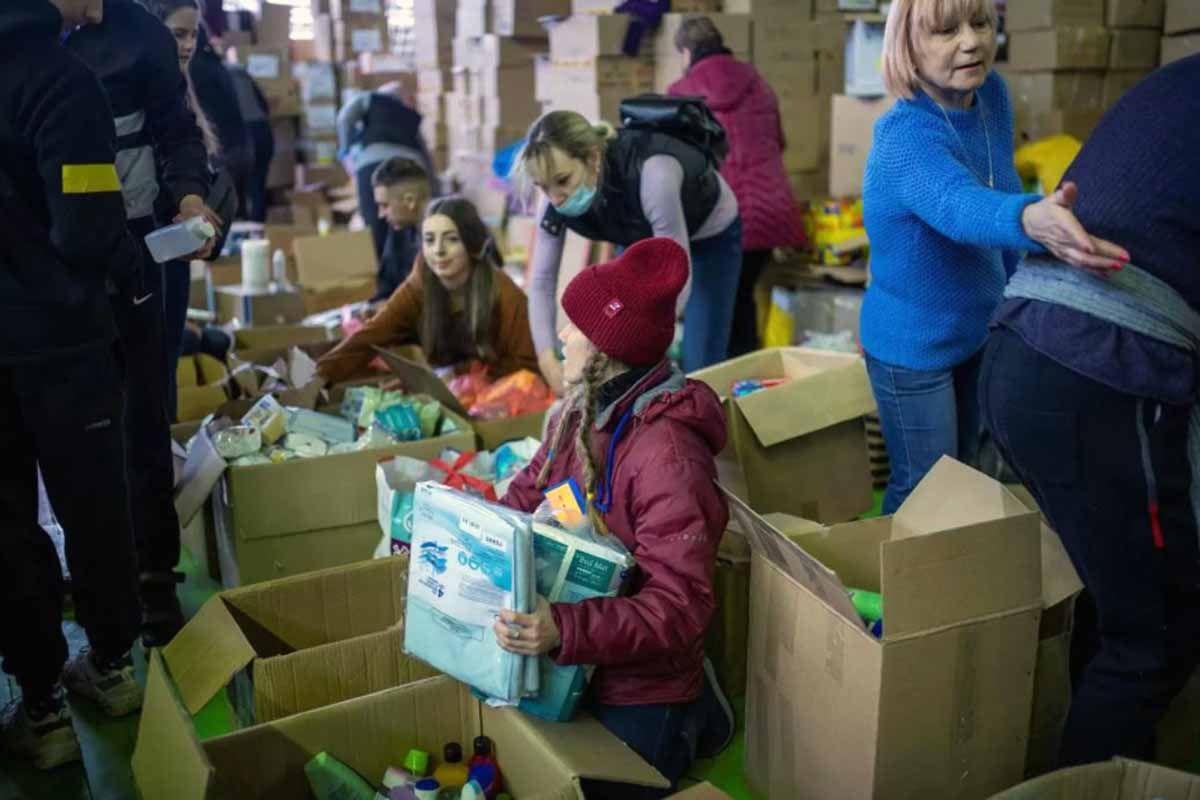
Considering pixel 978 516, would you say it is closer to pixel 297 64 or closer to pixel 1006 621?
pixel 1006 621

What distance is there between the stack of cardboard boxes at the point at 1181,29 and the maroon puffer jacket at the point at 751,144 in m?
1.39

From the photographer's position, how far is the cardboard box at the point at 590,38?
4516mm

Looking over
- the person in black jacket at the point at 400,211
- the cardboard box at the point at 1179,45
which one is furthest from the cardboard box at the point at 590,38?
the cardboard box at the point at 1179,45

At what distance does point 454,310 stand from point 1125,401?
81.0 inches

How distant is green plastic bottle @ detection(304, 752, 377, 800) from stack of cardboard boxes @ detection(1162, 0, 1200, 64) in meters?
3.70

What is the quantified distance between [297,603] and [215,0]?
3.29 metres

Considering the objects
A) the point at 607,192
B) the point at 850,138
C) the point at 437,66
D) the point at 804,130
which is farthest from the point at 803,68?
the point at 437,66

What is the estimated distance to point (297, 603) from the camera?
204cm

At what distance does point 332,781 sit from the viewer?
168cm

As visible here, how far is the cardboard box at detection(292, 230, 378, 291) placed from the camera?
466 cm

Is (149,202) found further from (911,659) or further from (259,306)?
(259,306)

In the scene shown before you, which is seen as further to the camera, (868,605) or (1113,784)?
(868,605)

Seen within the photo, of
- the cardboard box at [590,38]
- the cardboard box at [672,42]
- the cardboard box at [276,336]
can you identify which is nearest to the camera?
the cardboard box at [276,336]

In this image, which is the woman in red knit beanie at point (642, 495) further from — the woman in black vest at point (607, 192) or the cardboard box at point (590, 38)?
the cardboard box at point (590, 38)
